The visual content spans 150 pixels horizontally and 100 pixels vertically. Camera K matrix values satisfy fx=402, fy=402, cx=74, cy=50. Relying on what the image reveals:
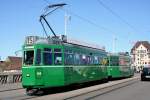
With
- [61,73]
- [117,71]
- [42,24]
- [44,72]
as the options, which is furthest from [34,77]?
[117,71]

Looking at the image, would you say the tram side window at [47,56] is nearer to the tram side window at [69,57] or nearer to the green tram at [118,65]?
the tram side window at [69,57]

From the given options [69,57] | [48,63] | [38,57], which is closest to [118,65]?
[69,57]

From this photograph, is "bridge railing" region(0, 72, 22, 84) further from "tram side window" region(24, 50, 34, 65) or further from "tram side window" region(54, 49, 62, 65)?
"tram side window" region(24, 50, 34, 65)

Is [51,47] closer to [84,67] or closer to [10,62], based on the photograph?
[84,67]

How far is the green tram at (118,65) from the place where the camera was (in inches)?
1550

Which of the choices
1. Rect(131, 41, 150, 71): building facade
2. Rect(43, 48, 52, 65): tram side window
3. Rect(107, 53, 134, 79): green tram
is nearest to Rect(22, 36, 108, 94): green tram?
Rect(43, 48, 52, 65): tram side window

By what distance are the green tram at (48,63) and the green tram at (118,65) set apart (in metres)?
14.1

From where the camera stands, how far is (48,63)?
21.8 metres

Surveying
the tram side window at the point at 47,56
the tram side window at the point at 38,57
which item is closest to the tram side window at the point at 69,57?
the tram side window at the point at 47,56

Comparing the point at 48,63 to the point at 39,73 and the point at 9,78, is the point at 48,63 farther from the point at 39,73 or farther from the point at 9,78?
the point at 9,78

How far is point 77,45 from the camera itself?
1014 inches

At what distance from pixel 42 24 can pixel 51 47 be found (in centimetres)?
258

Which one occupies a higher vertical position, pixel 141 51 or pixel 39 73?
pixel 141 51

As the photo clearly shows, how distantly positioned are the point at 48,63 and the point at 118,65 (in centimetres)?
2140
